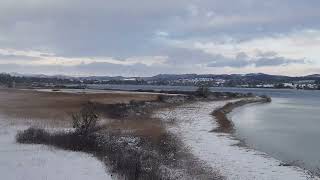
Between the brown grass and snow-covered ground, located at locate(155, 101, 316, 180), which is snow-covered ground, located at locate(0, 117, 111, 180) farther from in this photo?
the brown grass

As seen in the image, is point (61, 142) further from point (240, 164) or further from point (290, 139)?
point (290, 139)

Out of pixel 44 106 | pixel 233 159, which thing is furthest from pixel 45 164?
pixel 44 106

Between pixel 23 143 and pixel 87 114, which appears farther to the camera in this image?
pixel 87 114

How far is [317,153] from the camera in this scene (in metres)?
26.9

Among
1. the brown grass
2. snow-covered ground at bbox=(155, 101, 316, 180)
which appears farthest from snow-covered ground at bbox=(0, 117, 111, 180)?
the brown grass

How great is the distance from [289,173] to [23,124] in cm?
1848

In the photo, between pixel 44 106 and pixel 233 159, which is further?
pixel 44 106

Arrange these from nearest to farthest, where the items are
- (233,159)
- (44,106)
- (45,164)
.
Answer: (45,164)
(233,159)
(44,106)

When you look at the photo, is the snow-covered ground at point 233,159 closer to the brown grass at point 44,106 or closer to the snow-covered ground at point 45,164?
the snow-covered ground at point 45,164

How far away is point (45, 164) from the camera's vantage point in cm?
1794

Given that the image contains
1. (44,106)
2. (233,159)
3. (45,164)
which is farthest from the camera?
(44,106)

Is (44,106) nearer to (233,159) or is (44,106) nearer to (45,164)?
(233,159)

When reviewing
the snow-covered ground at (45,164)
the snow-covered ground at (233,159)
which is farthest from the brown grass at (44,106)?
the snow-covered ground at (45,164)

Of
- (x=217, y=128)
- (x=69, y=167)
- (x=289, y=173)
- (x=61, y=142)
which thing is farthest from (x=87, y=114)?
(x=217, y=128)
